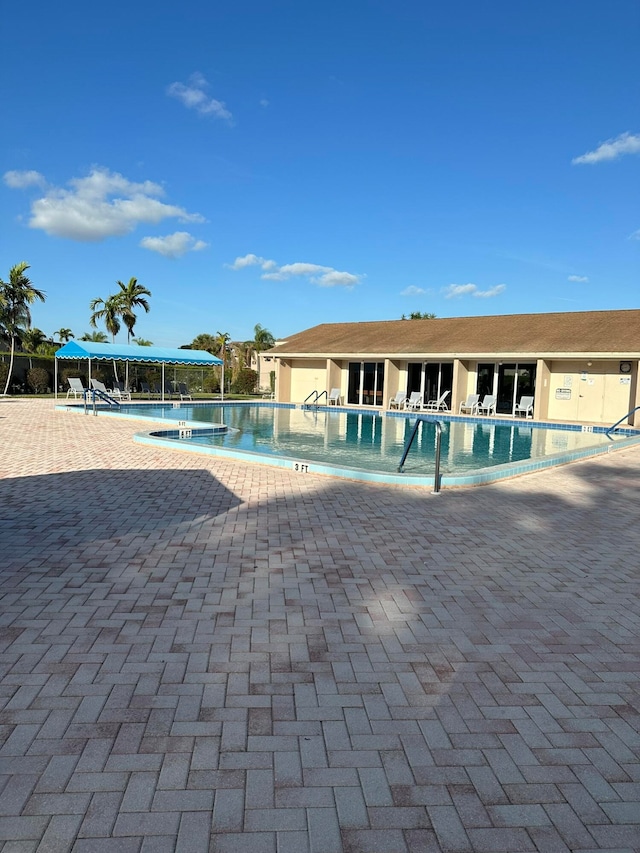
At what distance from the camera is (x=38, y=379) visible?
29.5 meters

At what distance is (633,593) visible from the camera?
13.6 ft

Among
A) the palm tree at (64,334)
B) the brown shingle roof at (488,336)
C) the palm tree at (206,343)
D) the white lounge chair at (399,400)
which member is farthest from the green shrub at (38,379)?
the palm tree at (64,334)

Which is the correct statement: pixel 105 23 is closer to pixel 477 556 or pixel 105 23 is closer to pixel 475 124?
pixel 475 124

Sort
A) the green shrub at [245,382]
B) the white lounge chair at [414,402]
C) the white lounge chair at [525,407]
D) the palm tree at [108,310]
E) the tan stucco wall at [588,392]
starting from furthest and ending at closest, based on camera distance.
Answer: the palm tree at [108,310], the green shrub at [245,382], the white lounge chair at [414,402], the white lounge chair at [525,407], the tan stucco wall at [588,392]

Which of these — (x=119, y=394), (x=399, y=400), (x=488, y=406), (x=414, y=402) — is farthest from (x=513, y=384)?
(x=119, y=394)

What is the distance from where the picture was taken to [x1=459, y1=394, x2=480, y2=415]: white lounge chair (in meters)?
21.8

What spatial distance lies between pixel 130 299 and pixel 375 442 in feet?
95.0

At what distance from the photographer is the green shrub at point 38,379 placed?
2939cm

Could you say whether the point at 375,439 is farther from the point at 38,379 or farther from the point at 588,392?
the point at 38,379

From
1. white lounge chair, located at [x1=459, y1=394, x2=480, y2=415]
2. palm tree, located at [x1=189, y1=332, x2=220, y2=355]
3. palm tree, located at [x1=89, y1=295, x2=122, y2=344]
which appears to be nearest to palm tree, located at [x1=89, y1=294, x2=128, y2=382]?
palm tree, located at [x1=89, y1=295, x2=122, y2=344]

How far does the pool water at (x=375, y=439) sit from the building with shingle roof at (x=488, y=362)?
2.52 meters

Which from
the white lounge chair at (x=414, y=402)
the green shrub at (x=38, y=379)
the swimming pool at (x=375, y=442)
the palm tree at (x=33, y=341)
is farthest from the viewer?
the palm tree at (x=33, y=341)

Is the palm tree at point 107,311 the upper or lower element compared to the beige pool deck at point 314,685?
upper

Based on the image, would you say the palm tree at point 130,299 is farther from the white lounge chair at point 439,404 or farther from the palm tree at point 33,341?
the white lounge chair at point 439,404
